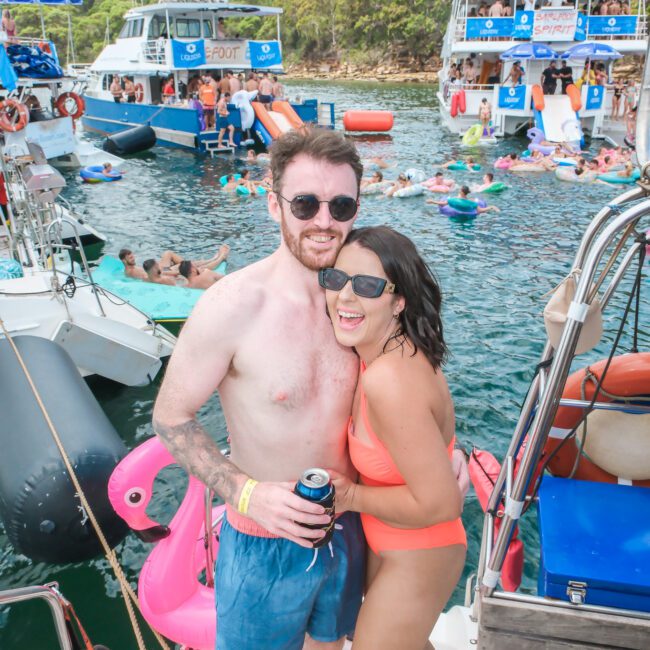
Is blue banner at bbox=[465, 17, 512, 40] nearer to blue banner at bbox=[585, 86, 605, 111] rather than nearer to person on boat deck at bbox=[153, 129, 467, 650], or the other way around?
blue banner at bbox=[585, 86, 605, 111]

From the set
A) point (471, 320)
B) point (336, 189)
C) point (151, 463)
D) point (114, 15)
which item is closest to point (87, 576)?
point (151, 463)

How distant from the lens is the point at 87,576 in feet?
16.5

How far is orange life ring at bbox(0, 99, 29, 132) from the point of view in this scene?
1631cm

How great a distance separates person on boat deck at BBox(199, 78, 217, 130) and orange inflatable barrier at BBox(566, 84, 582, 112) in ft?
43.7

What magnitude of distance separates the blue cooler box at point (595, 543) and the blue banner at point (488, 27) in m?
28.7

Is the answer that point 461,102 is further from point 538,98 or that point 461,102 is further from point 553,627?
point 553,627

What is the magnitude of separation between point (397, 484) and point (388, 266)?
28.3 inches

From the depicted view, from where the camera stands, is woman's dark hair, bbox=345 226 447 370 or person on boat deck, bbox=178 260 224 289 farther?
person on boat deck, bbox=178 260 224 289

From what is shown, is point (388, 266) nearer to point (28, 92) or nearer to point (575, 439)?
point (575, 439)

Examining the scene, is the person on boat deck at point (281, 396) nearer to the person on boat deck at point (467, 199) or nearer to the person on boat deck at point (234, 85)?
the person on boat deck at point (467, 199)

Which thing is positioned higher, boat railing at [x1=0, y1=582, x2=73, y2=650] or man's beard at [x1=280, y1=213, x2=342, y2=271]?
man's beard at [x1=280, y1=213, x2=342, y2=271]

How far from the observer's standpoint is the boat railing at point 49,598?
7.67 ft

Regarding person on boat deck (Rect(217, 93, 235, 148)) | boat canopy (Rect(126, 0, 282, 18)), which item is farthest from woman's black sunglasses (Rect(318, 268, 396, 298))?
boat canopy (Rect(126, 0, 282, 18))

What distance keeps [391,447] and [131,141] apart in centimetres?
2307
